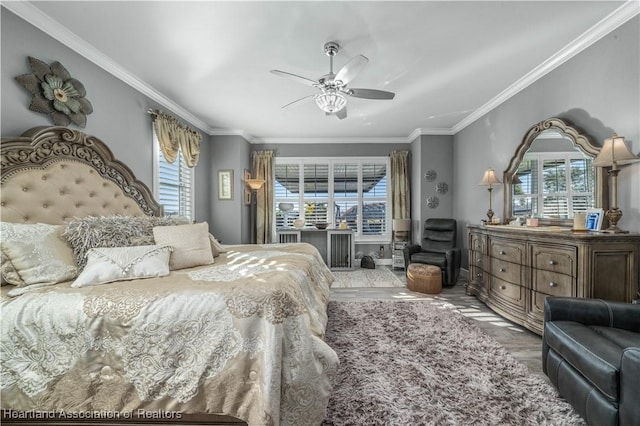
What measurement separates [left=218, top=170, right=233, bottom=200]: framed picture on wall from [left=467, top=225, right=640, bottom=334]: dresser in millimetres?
4188

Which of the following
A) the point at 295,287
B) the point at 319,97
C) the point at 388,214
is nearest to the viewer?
the point at 295,287

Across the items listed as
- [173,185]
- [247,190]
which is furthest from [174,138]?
[247,190]

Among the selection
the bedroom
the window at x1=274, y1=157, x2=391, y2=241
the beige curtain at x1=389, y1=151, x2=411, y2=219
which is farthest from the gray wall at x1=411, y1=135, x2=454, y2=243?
the window at x1=274, y1=157, x2=391, y2=241

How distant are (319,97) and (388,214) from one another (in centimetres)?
375

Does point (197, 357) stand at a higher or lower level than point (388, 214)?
lower

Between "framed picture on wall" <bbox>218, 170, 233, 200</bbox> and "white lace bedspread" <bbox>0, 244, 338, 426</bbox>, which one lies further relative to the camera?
"framed picture on wall" <bbox>218, 170, 233, 200</bbox>

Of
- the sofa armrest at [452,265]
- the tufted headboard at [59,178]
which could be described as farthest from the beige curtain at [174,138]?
the sofa armrest at [452,265]

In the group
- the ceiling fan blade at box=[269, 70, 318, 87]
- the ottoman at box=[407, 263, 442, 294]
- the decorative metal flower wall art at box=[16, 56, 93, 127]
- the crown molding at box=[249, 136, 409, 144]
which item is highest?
the crown molding at box=[249, 136, 409, 144]

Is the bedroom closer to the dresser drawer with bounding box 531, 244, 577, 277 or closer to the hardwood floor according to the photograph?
the dresser drawer with bounding box 531, 244, 577, 277

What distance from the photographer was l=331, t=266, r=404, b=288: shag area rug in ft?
14.0

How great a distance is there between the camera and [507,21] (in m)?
2.16

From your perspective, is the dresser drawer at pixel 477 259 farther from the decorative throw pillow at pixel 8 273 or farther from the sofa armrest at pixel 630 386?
the decorative throw pillow at pixel 8 273

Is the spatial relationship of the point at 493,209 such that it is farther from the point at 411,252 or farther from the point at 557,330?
the point at 557,330

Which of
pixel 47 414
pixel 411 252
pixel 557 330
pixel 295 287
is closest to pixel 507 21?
pixel 557 330
